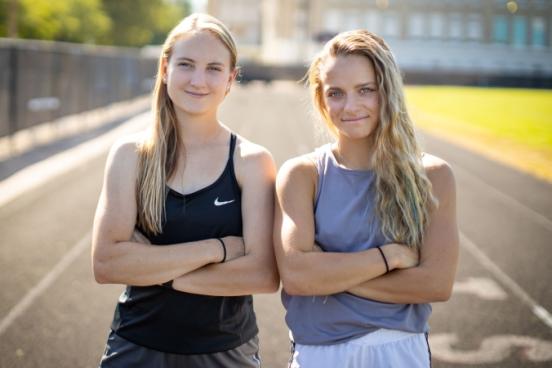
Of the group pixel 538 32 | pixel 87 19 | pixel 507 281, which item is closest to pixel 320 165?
pixel 507 281

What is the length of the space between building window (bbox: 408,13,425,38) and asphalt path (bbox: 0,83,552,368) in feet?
258

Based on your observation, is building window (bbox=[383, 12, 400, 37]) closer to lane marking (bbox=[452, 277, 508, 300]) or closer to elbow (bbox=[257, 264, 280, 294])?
lane marking (bbox=[452, 277, 508, 300])

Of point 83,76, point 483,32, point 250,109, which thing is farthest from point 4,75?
point 483,32

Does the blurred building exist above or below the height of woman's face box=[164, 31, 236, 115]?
above

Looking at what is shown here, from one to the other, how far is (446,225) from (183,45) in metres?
1.24

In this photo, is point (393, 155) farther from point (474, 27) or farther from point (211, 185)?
point (474, 27)

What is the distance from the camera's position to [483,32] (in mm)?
90250

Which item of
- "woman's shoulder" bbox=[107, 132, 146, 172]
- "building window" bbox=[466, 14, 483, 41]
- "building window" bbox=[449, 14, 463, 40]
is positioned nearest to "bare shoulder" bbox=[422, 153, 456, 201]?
"woman's shoulder" bbox=[107, 132, 146, 172]

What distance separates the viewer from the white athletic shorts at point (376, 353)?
103 inches

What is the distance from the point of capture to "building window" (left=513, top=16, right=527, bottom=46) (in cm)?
9025

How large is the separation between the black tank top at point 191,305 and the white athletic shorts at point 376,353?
38 centimetres

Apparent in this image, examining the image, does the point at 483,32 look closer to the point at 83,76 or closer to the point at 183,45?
the point at 83,76

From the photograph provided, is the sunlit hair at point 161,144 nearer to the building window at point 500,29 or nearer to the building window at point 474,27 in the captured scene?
the building window at point 474,27

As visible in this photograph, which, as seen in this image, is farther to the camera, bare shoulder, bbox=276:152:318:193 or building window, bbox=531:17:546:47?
building window, bbox=531:17:546:47
